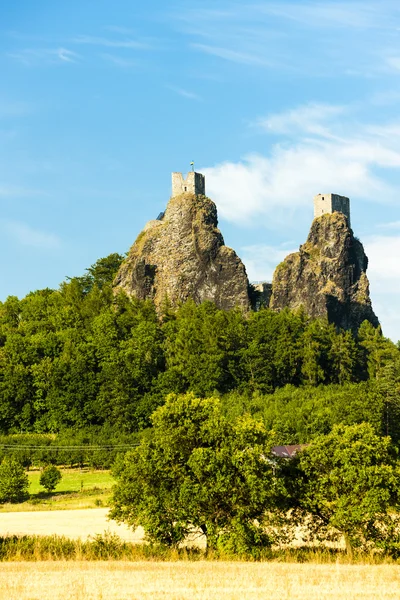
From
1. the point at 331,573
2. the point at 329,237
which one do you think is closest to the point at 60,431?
the point at 329,237

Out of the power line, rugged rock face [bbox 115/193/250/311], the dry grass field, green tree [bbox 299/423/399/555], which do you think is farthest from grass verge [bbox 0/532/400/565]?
rugged rock face [bbox 115/193/250/311]

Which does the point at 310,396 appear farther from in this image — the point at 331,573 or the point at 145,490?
the point at 331,573

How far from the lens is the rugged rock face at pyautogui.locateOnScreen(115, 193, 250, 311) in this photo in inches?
5340

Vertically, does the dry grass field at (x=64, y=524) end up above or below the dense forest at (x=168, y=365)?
below

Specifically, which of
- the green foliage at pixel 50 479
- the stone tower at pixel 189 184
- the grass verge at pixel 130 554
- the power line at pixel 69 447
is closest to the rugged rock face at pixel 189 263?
the stone tower at pixel 189 184

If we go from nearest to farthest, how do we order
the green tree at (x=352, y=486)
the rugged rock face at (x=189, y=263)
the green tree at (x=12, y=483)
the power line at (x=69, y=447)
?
1. the green tree at (x=352, y=486)
2. the green tree at (x=12, y=483)
3. the power line at (x=69, y=447)
4. the rugged rock face at (x=189, y=263)

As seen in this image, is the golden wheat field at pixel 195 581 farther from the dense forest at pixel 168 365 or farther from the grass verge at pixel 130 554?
the dense forest at pixel 168 365

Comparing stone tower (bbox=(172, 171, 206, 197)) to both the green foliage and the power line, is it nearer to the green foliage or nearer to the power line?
the power line

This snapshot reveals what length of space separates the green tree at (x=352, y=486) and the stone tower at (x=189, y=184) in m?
96.0

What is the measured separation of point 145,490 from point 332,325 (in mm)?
88199

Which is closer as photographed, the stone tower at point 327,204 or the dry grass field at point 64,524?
the dry grass field at point 64,524

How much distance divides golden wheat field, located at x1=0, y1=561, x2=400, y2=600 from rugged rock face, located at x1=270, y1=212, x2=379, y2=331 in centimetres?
10253

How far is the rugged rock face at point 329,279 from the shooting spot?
137 m

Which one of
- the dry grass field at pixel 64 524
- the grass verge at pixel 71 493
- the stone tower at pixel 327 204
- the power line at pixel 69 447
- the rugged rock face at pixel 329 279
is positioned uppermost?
the stone tower at pixel 327 204
